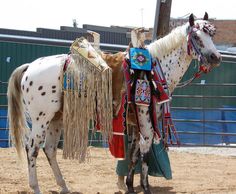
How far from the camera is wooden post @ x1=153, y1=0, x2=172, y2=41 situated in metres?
9.21

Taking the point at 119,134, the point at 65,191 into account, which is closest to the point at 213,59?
the point at 119,134

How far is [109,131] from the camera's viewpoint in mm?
5926

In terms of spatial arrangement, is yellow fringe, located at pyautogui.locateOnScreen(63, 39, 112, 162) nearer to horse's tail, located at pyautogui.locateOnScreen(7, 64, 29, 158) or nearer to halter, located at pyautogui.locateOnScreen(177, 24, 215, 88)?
horse's tail, located at pyautogui.locateOnScreen(7, 64, 29, 158)

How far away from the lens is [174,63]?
20.3 ft

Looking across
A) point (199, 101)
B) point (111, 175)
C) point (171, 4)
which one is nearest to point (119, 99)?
point (111, 175)

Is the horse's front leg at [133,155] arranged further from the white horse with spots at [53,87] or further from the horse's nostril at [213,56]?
the horse's nostril at [213,56]

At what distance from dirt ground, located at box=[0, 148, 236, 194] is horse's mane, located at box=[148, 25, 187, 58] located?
1.67 metres

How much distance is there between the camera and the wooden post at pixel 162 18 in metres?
9.21

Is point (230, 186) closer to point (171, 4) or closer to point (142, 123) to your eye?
point (142, 123)

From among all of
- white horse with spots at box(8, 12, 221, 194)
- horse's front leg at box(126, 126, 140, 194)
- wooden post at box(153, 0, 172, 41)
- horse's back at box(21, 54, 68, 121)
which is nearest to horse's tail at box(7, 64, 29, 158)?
white horse with spots at box(8, 12, 221, 194)

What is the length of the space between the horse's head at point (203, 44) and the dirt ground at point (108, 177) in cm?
151

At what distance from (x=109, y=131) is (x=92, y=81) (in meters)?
0.59

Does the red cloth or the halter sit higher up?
the halter

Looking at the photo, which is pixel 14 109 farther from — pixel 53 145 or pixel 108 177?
pixel 108 177
